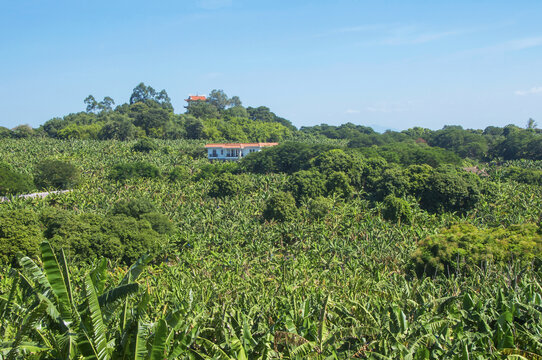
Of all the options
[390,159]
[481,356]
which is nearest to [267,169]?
[390,159]

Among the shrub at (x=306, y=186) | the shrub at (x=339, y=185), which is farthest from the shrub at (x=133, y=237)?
the shrub at (x=339, y=185)

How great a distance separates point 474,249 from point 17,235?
2635 cm

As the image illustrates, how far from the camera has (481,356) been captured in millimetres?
9430

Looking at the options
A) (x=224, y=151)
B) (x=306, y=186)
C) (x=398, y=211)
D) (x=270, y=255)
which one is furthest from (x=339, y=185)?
(x=224, y=151)

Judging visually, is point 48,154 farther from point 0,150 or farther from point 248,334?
point 248,334

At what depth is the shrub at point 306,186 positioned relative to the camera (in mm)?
40281

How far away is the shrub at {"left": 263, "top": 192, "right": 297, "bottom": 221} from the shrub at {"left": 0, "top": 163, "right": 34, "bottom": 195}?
27460 mm

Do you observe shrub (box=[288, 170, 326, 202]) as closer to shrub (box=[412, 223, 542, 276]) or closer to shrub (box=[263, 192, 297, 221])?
shrub (box=[263, 192, 297, 221])

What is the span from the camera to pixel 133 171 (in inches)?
1992

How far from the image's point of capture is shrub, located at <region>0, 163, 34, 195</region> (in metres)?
42.2

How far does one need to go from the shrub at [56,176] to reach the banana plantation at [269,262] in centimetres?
32

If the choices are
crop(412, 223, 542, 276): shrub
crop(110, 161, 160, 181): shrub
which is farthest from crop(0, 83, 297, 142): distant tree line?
crop(412, 223, 542, 276): shrub

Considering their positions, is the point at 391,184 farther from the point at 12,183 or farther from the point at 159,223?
the point at 12,183

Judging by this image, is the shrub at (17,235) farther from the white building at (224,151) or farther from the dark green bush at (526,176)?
the dark green bush at (526,176)
